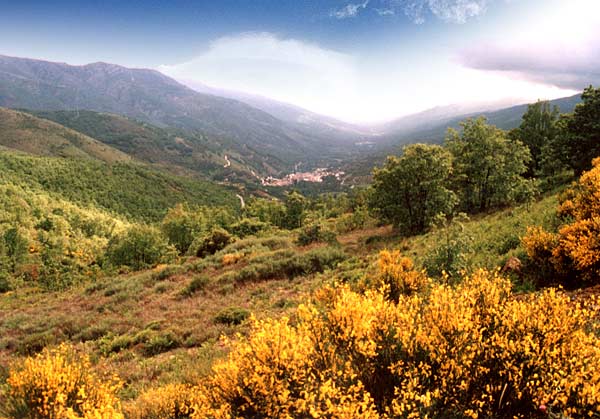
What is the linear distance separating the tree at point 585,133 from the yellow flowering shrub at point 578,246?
54.4ft

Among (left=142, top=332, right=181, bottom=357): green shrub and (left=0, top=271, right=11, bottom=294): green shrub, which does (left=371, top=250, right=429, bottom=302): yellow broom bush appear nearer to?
(left=142, top=332, right=181, bottom=357): green shrub

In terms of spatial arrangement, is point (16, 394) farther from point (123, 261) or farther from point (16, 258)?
point (16, 258)

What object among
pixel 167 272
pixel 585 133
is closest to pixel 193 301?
pixel 167 272

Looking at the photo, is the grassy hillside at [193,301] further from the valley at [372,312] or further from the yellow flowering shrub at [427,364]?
the yellow flowering shrub at [427,364]

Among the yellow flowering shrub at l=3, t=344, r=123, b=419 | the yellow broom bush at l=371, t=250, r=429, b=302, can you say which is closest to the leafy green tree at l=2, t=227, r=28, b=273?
the yellow flowering shrub at l=3, t=344, r=123, b=419

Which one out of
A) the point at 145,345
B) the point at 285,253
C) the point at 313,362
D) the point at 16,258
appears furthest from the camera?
the point at 16,258

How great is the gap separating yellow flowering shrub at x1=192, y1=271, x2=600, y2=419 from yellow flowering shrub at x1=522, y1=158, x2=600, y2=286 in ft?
12.3

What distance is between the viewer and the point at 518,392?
3953 mm

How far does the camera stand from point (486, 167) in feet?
83.5

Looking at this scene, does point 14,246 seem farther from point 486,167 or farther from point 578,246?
point 578,246

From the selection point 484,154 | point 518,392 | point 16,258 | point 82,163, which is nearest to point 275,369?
point 518,392

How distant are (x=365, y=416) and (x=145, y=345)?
1195 centimetres

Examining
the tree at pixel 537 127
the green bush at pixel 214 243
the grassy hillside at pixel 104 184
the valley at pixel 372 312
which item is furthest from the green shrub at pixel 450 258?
the grassy hillside at pixel 104 184

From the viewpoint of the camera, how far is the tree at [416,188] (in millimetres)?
24312
